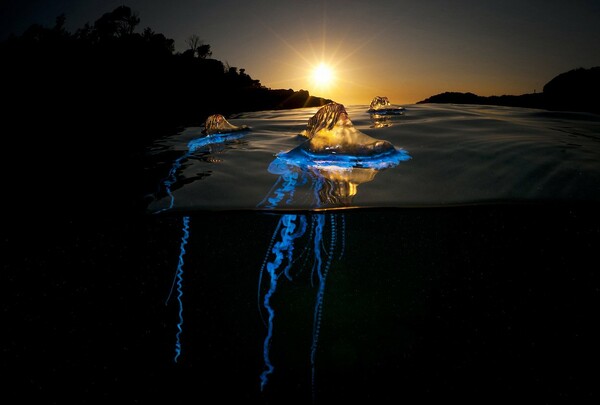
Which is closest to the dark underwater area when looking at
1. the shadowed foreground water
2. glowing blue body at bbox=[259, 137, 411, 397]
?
the shadowed foreground water

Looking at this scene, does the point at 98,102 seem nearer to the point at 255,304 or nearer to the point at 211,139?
the point at 211,139

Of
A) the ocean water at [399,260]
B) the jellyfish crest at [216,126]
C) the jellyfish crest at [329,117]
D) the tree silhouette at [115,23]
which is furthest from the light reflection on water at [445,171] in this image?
the tree silhouette at [115,23]

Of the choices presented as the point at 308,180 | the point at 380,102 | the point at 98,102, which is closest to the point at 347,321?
the point at 308,180

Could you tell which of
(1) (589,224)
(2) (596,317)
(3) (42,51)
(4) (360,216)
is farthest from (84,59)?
(2) (596,317)

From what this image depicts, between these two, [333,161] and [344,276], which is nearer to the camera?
[333,161]

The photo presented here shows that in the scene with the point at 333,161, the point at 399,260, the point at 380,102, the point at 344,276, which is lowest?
the point at 344,276

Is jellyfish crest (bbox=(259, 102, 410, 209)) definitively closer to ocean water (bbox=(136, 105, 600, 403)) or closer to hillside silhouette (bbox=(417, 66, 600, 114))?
ocean water (bbox=(136, 105, 600, 403))

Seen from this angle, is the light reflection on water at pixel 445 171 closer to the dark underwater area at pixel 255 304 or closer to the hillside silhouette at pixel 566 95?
the dark underwater area at pixel 255 304
